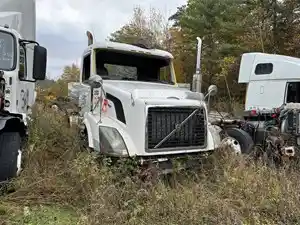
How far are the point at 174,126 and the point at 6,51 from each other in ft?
9.94

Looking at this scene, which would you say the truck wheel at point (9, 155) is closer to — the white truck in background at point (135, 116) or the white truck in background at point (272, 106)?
the white truck in background at point (135, 116)

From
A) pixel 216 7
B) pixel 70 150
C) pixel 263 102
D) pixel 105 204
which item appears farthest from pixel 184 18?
pixel 105 204

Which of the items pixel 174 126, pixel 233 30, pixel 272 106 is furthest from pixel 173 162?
pixel 233 30

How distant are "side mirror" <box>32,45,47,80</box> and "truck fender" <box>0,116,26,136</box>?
119cm

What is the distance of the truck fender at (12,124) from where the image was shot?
5.86m

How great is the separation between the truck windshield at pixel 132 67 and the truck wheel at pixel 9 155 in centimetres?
229

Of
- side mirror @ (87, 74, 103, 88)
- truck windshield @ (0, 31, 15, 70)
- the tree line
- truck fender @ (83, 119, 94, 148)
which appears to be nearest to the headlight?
truck fender @ (83, 119, 94, 148)

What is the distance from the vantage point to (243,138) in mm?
9234

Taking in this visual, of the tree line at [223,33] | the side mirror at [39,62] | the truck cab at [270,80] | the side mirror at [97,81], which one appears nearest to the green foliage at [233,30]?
the tree line at [223,33]

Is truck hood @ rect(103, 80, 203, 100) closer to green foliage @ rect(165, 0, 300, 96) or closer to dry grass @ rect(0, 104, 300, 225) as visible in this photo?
dry grass @ rect(0, 104, 300, 225)

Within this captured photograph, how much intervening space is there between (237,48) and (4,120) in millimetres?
23330

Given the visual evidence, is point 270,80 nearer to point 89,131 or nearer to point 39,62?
point 89,131

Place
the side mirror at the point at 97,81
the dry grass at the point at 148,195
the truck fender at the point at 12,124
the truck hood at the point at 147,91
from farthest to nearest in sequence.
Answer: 1. the side mirror at the point at 97,81
2. the truck hood at the point at 147,91
3. the truck fender at the point at 12,124
4. the dry grass at the point at 148,195

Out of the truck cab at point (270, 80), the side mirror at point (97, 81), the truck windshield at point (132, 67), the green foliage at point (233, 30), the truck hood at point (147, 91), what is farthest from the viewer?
the green foliage at point (233, 30)
